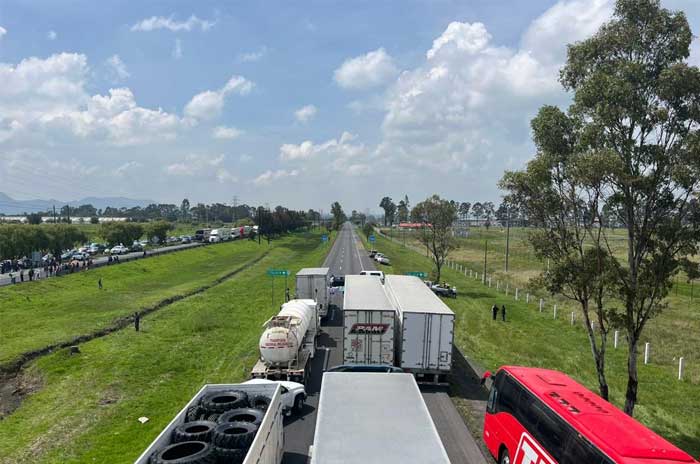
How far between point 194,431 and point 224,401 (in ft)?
7.66

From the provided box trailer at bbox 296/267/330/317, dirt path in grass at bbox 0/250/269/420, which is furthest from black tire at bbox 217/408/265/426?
box trailer at bbox 296/267/330/317

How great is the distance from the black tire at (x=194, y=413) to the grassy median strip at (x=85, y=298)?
683 inches

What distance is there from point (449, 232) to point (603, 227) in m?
34.1

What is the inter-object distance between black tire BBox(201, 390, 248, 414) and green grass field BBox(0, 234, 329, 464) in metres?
3.61

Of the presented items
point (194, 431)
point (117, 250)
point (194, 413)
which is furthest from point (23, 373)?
point (117, 250)

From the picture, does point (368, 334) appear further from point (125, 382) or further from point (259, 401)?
point (125, 382)

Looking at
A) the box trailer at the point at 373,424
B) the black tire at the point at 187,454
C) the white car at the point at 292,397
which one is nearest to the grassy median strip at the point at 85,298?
the white car at the point at 292,397

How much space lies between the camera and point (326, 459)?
28.7 feet

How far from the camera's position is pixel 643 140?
16.8 m

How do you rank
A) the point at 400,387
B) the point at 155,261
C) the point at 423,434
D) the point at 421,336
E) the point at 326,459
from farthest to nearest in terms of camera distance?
the point at 155,261 → the point at 421,336 → the point at 400,387 → the point at 423,434 → the point at 326,459

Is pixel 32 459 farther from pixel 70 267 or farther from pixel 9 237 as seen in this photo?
pixel 9 237

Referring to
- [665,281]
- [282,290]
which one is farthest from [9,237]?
[665,281]

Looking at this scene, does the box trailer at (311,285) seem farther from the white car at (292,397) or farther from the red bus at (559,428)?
the red bus at (559,428)

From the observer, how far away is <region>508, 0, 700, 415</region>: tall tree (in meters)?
15.8
